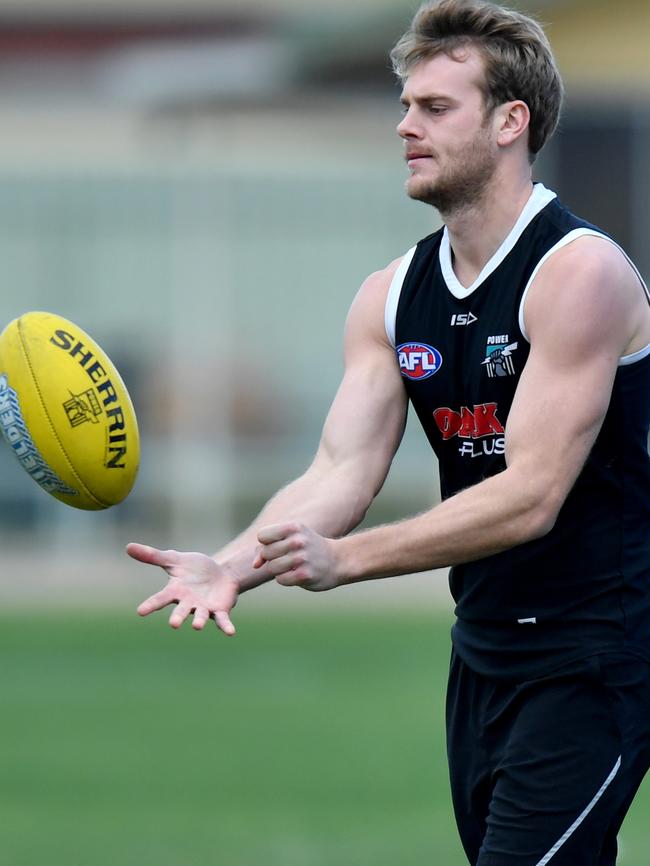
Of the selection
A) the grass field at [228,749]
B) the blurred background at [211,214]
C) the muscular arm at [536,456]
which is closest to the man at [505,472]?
the muscular arm at [536,456]

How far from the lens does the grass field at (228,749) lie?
6770 mm

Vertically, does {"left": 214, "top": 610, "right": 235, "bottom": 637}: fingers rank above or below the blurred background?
below

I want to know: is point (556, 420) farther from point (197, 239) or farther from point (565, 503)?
point (197, 239)

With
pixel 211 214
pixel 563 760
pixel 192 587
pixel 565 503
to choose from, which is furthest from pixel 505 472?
pixel 211 214

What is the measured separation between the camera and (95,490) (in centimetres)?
459

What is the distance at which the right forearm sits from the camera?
4312 millimetres

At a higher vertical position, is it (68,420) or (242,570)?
(68,420)

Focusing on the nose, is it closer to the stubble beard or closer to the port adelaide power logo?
the stubble beard

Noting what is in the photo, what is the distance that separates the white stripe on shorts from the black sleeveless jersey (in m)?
0.28

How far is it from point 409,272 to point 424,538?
35.2 inches

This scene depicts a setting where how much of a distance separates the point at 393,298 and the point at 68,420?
3.03ft

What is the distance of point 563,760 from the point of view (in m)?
3.89

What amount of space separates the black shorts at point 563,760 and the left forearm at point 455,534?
0.40 metres

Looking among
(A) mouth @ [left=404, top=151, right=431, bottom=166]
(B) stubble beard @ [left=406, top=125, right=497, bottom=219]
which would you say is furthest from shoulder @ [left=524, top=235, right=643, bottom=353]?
(A) mouth @ [left=404, top=151, right=431, bottom=166]
